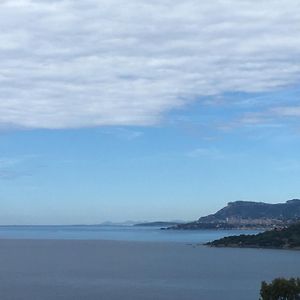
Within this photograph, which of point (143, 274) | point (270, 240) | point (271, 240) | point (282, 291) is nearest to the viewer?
point (282, 291)

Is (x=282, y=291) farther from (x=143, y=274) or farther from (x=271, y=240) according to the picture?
(x=271, y=240)

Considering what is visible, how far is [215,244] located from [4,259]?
42.2 m

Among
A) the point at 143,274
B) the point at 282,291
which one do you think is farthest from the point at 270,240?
the point at 282,291

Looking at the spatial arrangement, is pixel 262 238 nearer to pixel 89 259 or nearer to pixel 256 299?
pixel 89 259

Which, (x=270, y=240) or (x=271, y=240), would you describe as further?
(x=270, y=240)

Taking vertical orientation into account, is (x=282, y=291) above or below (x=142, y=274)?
above

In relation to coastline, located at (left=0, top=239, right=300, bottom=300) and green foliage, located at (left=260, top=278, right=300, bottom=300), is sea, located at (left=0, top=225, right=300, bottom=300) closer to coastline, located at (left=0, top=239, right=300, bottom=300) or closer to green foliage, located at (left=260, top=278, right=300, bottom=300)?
coastline, located at (left=0, top=239, right=300, bottom=300)

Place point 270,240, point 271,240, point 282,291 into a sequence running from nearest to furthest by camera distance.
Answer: point 282,291
point 271,240
point 270,240

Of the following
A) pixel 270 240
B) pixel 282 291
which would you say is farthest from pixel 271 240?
pixel 282 291

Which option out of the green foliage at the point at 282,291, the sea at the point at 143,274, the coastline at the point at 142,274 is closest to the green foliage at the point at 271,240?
the sea at the point at 143,274

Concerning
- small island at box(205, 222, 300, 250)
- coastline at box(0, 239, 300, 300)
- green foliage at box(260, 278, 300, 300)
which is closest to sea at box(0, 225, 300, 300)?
coastline at box(0, 239, 300, 300)

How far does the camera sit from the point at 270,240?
118 m

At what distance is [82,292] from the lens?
5200cm

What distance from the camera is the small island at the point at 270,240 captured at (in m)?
114
